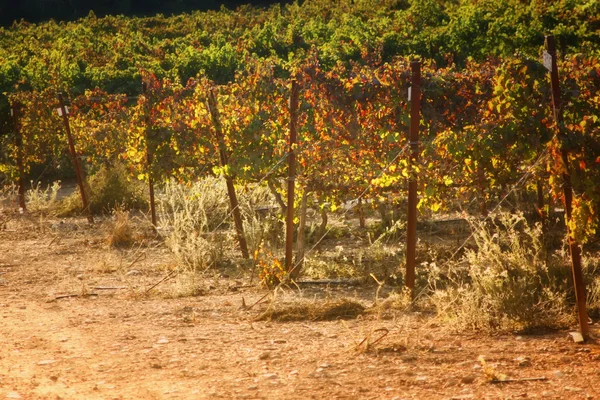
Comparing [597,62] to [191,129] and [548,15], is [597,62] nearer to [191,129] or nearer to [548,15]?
[191,129]

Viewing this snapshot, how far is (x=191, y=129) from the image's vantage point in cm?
939

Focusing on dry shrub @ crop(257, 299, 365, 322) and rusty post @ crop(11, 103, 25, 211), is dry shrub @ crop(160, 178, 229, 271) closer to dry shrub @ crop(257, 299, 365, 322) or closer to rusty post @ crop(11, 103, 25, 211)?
dry shrub @ crop(257, 299, 365, 322)

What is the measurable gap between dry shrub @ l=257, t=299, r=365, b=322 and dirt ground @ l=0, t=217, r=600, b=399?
13 cm

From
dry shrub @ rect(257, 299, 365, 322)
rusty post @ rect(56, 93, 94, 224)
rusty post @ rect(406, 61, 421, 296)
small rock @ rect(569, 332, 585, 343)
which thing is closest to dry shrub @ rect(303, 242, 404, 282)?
rusty post @ rect(406, 61, 421, 296)

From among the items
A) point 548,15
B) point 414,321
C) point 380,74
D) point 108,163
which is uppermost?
point 548,15

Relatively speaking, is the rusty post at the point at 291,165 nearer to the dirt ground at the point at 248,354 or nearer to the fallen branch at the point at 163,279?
the dirt ground at the point at 248,354

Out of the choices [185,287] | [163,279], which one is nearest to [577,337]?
[185,287]

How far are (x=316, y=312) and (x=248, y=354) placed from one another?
3.95ft

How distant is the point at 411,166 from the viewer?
21.8 feet

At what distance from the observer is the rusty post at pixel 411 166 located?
256 inches

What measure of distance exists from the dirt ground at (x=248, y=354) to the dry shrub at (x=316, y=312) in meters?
0.13

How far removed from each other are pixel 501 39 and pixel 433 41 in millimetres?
2111

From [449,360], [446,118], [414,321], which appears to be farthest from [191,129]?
[449,360]

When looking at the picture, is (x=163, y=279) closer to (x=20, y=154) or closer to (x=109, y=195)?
(x=109, y=195)
